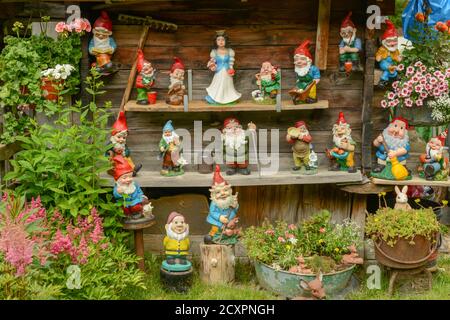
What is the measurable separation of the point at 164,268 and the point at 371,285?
2008 millimetres

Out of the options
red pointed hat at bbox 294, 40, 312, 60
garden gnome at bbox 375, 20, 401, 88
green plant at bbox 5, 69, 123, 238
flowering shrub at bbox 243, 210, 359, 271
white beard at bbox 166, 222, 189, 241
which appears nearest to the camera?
green plant at bbox 5, 69, 123, 238

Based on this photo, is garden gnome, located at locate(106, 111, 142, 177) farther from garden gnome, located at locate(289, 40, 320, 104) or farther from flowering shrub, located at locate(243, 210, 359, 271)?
garden gnome, located at locate(289, 40, 320, 104)

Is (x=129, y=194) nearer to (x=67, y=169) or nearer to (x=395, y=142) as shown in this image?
(x=67, y=169)

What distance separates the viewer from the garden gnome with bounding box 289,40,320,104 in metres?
6.54

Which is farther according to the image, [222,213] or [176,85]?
[176,85]

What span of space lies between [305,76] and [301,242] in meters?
1.62

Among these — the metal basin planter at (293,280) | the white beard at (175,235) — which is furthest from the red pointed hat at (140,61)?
the metal basin planter at (293,280)

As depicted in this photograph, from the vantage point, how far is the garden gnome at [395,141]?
6668 millimetres

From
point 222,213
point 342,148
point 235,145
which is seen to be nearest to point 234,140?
point 235,145

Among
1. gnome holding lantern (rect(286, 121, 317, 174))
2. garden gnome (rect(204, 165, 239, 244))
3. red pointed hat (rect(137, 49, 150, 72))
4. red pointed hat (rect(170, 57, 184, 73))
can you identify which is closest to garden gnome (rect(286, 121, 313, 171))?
gnome holding lantern (rect(286, 121, 317, 174))

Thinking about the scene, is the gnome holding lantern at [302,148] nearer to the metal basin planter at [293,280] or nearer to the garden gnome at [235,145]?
the garden gnome at [235,145]

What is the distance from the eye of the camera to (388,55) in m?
6.71

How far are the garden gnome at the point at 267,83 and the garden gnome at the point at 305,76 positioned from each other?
0.55ft

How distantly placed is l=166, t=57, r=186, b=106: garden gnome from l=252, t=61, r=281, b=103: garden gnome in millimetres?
736
